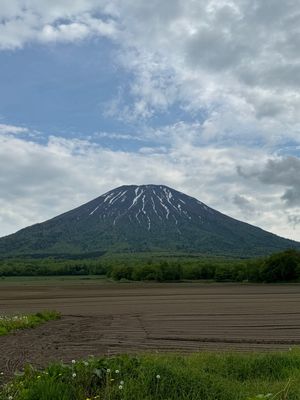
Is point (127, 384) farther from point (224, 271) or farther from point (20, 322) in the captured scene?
point (224, 271)

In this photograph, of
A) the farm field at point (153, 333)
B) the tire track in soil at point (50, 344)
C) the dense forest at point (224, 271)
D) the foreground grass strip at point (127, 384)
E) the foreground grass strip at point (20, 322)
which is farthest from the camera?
the dense forest at point (224, 271)

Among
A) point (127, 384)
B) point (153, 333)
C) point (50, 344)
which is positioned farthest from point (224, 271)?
point (127, 384)

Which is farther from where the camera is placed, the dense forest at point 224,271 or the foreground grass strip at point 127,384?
the dense forest at point 224,271

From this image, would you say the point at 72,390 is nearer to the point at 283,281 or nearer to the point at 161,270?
the point at 283,281

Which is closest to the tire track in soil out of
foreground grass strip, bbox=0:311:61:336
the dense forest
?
foreground grass strip, bbox=0:311:61:336

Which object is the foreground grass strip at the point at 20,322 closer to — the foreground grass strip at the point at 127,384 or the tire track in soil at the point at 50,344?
the tire track in soil at the point at 50,344

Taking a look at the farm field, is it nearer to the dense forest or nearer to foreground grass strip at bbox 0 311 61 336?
foreground grass strip at bbox 0 311 61 336

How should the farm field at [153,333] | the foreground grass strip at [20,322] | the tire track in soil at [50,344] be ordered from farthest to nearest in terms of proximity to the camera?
1. the foreground grass strip at [20,322]
2. the farm field at [153,333]
3. the tire track in soil at [50,344]

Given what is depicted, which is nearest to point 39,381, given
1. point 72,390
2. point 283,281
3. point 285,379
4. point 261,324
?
point 72,390

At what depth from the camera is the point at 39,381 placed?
8.71 m

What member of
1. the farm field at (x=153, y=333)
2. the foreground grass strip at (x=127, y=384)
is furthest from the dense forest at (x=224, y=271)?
the foreground grass strip at (x=127, y=384)

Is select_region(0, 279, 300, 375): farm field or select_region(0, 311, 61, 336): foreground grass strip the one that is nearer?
select_region(0, 279, 300, 375): farm field

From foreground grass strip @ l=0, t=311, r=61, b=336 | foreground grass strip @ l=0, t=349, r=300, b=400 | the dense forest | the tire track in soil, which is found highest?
the dense forest

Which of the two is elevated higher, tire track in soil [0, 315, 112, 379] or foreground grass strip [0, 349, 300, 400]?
foreground grass strip [0, 349, 300, 400]
